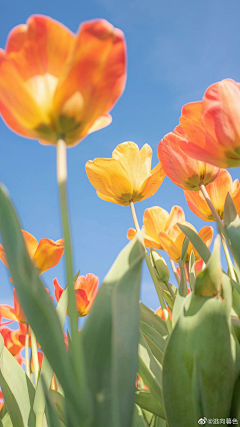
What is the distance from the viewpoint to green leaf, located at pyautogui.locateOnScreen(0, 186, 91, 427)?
1.05 ft

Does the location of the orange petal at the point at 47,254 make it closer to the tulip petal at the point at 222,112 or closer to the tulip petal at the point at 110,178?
the tulip petal at the point at 110,178

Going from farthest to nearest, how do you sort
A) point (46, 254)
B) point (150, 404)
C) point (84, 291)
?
point (84, 291) → point (46, 254) → point (150, 404)

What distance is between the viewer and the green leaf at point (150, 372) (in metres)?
0.57

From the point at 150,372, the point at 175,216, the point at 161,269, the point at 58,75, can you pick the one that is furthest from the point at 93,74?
the point at 175,216

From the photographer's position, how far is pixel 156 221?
49.4 inches

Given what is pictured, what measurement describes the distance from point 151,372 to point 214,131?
46cm

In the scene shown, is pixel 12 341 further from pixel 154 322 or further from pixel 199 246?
pixel 199 246

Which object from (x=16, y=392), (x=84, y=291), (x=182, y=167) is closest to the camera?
(x=16, y=392)

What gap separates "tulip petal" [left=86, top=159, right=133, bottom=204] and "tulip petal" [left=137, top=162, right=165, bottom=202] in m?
0.04

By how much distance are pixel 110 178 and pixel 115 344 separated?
67 cm

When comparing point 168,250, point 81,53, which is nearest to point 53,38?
point 81,53

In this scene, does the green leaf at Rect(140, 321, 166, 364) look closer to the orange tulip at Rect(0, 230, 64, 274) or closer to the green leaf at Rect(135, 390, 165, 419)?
the green leaf at Rect(135, 390, 165, 419)

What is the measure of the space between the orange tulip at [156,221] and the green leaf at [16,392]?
61 centimetres

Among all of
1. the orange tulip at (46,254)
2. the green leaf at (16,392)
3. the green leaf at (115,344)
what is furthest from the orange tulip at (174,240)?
the green leaf at (115,344)
